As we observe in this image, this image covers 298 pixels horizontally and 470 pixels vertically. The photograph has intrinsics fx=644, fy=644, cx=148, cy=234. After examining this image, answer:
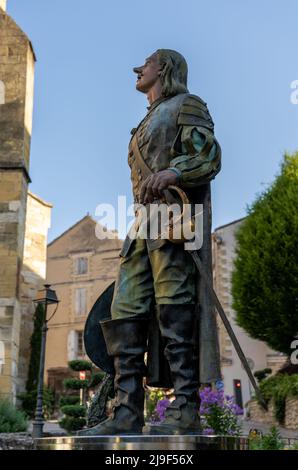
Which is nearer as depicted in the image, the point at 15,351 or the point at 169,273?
the point at 169,273

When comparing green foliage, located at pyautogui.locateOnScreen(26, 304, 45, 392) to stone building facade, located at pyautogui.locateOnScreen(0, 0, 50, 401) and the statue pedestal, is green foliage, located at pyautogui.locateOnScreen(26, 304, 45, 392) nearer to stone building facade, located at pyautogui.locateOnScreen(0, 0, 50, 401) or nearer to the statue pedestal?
stone building facade, located at pyautogui.locateOnScreen(0, 0, 50, 401)

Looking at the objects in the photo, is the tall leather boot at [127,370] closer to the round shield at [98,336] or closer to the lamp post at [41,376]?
the round shield at [98,336]

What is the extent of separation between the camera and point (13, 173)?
18594 millimetres

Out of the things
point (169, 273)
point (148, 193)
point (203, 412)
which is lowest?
point (203, 412)

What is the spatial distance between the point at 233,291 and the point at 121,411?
70.6 feet

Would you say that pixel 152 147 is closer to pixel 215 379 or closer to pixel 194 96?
pixel 194 96

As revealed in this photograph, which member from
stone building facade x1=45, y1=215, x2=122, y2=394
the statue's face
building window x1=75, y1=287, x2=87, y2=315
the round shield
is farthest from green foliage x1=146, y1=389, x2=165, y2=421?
building window x1=75, y1=287, x2=87, y2=315

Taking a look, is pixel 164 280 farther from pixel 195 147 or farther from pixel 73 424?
pixel 73 424

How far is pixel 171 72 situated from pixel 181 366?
184 centimetres

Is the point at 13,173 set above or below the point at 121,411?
above

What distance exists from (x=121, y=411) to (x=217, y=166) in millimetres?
1466
